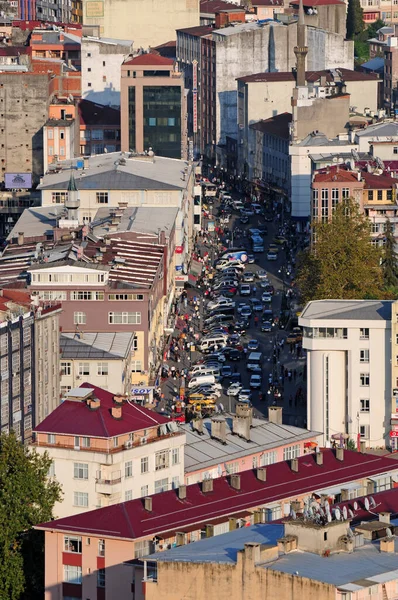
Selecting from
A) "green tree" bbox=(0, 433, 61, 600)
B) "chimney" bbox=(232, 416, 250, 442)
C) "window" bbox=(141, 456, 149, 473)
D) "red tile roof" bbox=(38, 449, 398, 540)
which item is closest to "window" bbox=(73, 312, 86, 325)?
"chimney" bbox=(232, 416, 250, 442)

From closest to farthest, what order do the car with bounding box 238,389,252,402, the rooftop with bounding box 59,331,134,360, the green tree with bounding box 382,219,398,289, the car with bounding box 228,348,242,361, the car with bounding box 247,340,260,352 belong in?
the rooftop with bounding box 59,331,134,360
the car with bounding box 238,389,252,402
the car with bounding box 228,348,242,361
the car with bounding box 247,340,260,352
the green tree with bounding box 382,219,398,289

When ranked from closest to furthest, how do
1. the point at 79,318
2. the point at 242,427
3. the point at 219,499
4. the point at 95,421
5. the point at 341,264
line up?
the point at 219,499, the point at 95,421, the point at 242,427, the point at 79,318, the point at 341,264

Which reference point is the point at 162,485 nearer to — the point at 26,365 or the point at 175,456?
the point at 175,456

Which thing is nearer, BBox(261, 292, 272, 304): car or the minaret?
the minaret

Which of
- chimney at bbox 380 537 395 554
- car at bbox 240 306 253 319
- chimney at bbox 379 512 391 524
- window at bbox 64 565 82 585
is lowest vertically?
car at bbox 240 306 253 319

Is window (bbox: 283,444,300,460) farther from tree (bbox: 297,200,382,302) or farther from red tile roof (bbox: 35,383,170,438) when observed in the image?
tree (bbox: 297,200,382,302)

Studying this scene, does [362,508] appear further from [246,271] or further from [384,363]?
[246,271]

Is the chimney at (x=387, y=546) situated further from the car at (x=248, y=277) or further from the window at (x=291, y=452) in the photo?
the car at (x=248, y=277)

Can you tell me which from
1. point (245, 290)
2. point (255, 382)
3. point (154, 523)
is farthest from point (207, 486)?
point (245, 290)
